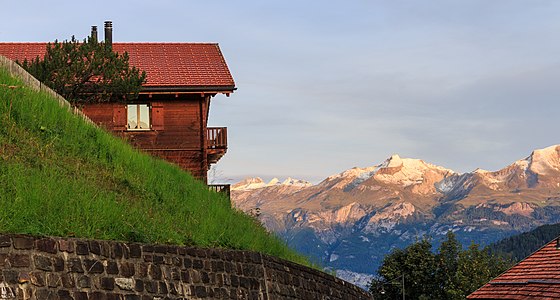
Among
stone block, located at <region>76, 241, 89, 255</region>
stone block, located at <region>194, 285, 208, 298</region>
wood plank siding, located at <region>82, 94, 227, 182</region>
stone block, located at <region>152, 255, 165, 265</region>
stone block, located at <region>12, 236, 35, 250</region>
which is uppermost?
wood plank siding, located at <region>82, 94, 227, 182</region>

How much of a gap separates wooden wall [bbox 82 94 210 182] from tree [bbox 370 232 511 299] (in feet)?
188

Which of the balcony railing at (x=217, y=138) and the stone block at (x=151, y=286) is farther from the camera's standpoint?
the balcony railing at (x=217, y=138)

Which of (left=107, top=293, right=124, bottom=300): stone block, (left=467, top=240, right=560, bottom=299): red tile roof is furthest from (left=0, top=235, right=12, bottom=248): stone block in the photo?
(left=467, top=240, right=560, bottom=299): red tile roof

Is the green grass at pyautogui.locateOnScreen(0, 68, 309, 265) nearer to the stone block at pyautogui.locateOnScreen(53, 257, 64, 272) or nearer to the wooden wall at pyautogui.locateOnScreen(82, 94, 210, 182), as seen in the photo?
the stone block at pyautogui.locateOnScreen(53, 257, 64, 272)

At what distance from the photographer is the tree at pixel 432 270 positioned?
93.9 m

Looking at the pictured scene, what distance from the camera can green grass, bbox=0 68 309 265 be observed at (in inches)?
587

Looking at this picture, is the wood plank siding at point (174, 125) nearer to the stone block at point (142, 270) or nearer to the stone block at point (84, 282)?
the stone block at point (142, 270)

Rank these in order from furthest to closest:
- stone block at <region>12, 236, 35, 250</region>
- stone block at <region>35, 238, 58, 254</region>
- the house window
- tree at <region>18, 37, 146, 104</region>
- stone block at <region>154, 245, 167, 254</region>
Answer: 1. the house window
2. tree at <region>18, 37, 146, 104</region>
3. stone block at <region>154, 245, 167, 254</region>
4. stone block at <region>35, 238, 58, 254</region>
5. stone block at <region>12, 236, 35, 250</region>

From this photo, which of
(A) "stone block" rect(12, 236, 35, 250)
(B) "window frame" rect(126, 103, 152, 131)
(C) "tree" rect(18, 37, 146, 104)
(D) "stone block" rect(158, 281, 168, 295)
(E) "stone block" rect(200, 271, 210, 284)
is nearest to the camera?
(A) "stone block" rect(12, 236, 35, 250)

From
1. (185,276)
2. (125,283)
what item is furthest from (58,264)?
(185,276)

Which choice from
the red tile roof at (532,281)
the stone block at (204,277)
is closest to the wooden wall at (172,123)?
the red tile roof at (532,281)

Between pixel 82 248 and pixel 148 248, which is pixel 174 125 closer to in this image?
pixel 148 248

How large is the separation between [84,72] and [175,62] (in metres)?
11.1

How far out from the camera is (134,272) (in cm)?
1455
